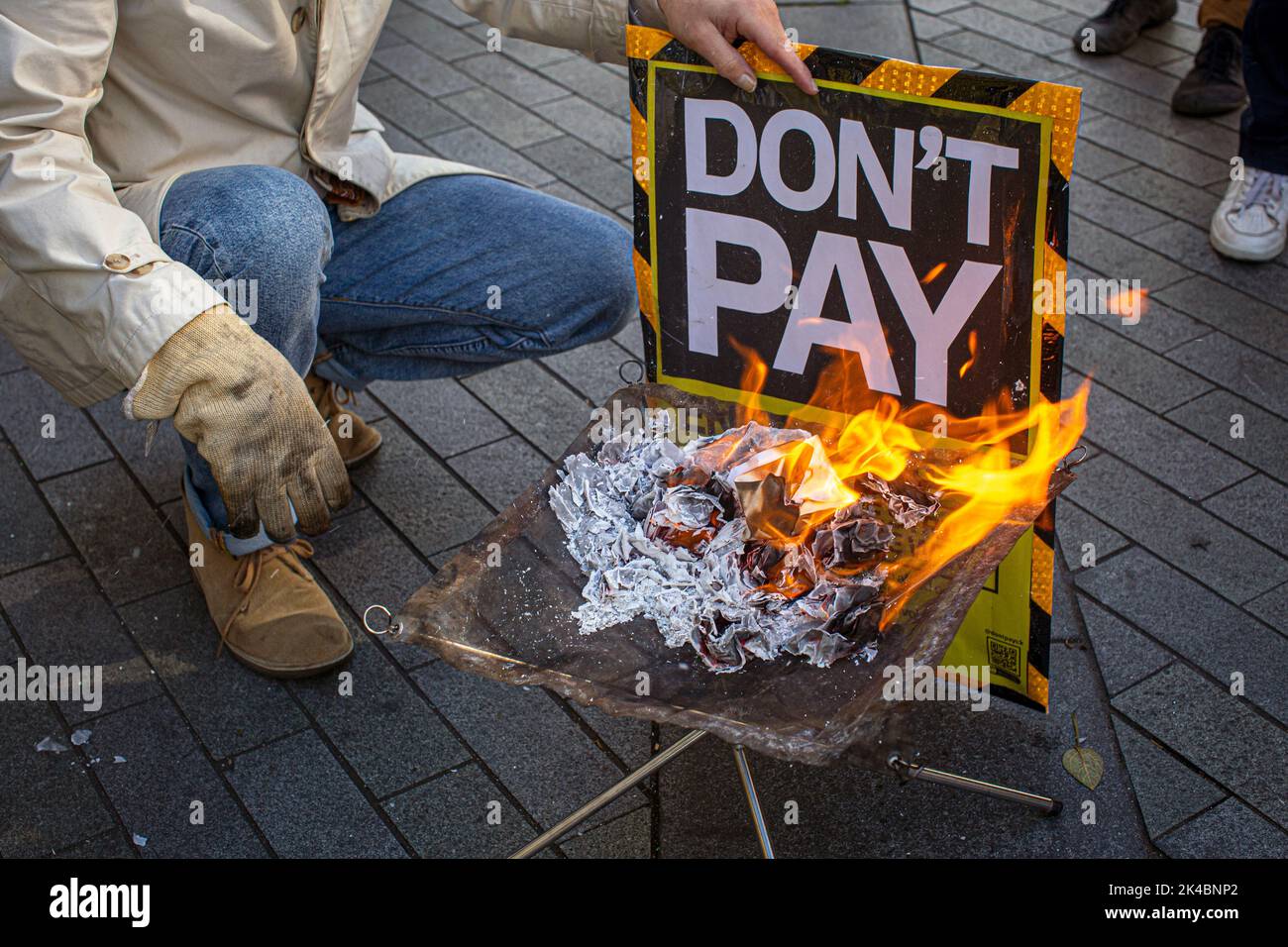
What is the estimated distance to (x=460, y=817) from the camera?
7.99 feet

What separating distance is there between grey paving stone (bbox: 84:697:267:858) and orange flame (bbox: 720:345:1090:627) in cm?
119

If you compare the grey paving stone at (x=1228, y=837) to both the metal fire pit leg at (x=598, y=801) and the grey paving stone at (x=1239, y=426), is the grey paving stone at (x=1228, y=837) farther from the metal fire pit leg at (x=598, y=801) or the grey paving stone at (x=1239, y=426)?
the grey paving stone at (x=1239, y=426)

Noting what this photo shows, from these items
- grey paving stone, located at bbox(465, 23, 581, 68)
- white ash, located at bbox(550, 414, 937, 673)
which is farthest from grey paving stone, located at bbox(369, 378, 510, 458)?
grey paving stone, located at bbox(465, 23, 581, 68)

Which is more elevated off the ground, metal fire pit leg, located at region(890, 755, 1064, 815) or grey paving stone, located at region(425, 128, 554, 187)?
grey paving stone, located at region(425, 128, 554, 187)

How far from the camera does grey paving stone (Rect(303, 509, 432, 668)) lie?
9.62 ft

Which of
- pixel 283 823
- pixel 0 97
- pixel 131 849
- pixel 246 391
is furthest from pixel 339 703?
pixel 0 97

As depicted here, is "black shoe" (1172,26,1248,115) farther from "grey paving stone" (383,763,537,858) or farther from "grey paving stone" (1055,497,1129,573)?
"grey paving stone" (383,763,537,858)

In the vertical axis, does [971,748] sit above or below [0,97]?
below

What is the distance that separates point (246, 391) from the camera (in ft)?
6.34

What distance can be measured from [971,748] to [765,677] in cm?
79

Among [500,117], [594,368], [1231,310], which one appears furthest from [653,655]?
[500,117]

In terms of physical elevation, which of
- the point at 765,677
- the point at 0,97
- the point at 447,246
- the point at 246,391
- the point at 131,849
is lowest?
the point at 131,849

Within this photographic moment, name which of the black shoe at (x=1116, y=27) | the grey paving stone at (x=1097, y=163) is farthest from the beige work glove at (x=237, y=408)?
the black shoe at (x=1116, y=27)
